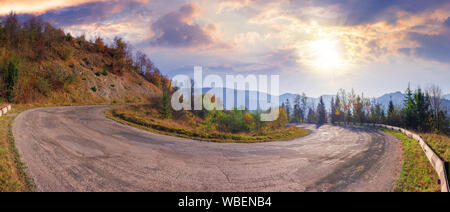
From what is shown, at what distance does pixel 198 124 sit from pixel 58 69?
28364 mm

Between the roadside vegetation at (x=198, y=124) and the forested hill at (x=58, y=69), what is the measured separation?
320 inches

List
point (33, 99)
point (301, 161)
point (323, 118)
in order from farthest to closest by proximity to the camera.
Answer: point (323, 118) < point (33, 99) < point (301, 161)

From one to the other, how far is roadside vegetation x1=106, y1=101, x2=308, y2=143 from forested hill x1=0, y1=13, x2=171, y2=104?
26.6 feet

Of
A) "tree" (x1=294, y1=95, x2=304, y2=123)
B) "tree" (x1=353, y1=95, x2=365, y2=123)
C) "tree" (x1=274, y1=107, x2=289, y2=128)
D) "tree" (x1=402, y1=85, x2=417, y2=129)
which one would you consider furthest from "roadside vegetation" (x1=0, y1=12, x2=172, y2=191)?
"tree" (x1=294, y1=95, x2=304, y2=123)

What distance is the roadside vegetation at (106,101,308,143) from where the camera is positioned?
14234 mm

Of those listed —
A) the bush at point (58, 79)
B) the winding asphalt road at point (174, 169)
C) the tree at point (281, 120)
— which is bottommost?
the tree at point (281, 120)

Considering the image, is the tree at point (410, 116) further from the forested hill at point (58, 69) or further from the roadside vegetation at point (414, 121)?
the forested hill at point (58, 69)

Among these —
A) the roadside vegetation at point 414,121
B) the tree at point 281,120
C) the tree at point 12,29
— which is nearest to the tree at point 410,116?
the roadside vegetation at point 414,121

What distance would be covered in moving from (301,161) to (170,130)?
10.3 meters

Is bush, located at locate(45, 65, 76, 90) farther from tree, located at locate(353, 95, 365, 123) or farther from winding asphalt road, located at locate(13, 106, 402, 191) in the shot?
tree, located at locate(353, 95, 365, 123)

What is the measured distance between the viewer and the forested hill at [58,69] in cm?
2261

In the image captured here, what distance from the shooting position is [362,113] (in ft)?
172
